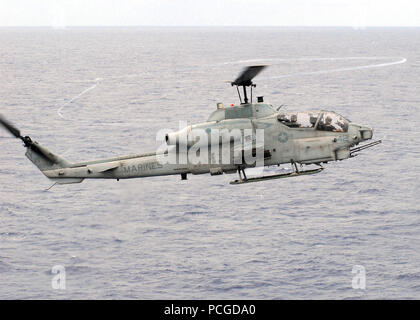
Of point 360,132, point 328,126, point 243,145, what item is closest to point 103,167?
point 243,145

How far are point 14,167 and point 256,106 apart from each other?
107931 mm

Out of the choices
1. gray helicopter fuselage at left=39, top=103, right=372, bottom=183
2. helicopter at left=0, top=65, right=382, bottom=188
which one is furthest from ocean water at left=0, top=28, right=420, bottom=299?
gray helicopter fuselage at left=39, top=103, right=372, bottom=183

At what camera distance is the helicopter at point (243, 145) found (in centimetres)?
4241

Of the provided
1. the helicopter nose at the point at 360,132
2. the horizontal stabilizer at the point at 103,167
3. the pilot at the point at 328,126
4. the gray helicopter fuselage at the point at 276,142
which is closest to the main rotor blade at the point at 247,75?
the gray helicopter fuselage at the point at 276,142

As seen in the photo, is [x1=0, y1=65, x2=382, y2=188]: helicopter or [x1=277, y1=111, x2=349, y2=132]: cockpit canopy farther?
[x1=277, y1=111, x2=349, y2=132]: cockpit canopy

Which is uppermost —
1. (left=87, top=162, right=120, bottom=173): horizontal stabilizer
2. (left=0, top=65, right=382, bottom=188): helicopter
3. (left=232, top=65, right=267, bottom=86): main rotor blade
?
(left=232, top=65, right=267, bottom=86): main rotor blade

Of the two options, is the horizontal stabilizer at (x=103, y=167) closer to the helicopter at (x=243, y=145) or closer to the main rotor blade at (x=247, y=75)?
the helicopter at (x=243, y=145)

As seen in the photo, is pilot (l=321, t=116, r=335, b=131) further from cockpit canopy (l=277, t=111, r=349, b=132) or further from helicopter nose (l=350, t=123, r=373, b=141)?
helicopter nose (l=350, t=123, r=373, b=141)

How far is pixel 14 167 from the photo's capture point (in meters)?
142

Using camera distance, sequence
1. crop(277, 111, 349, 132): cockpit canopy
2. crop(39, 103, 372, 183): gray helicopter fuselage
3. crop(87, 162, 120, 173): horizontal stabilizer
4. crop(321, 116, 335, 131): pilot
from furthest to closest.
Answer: crop(87, 162, 120, 173): horizontal stabilizer, crop(321, 116, 335, 131): pilot, crop(277, 111, 349, 132): cockpit canopy, crop(39, 103, 372, 183): gray helicopter fuselage

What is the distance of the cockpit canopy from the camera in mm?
43094
